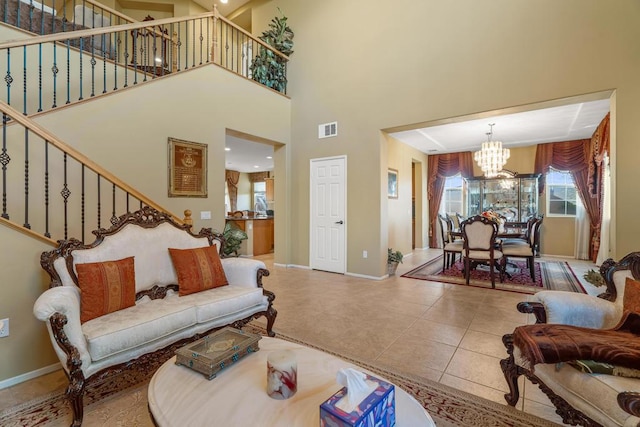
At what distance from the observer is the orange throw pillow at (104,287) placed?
6.63ft

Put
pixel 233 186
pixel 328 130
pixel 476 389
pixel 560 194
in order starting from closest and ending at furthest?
pixel 476 389
pixel 328 130
pixel 560 194
pixel 233 186

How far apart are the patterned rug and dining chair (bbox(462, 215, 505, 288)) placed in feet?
0.71

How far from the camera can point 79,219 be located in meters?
3.21

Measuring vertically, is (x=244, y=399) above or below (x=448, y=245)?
below

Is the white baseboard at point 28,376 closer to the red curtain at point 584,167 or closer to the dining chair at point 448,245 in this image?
the dining chair at point 448,245

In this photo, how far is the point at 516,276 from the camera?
5160mm

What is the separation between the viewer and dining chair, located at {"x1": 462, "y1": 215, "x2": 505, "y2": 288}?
457 centimetres

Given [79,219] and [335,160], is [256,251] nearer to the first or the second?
[335,160]

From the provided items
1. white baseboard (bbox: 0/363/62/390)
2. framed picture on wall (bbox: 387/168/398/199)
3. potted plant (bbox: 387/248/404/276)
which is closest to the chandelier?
framed picture on wall (bbox: 387/168/398/199)

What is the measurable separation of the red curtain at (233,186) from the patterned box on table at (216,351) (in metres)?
10.9

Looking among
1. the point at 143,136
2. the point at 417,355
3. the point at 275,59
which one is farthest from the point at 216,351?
the point at 275,59

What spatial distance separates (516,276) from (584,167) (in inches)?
142

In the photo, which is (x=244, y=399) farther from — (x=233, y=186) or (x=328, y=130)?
(x=233, y=186)

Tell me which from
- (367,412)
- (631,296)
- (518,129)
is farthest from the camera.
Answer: (518,129)
